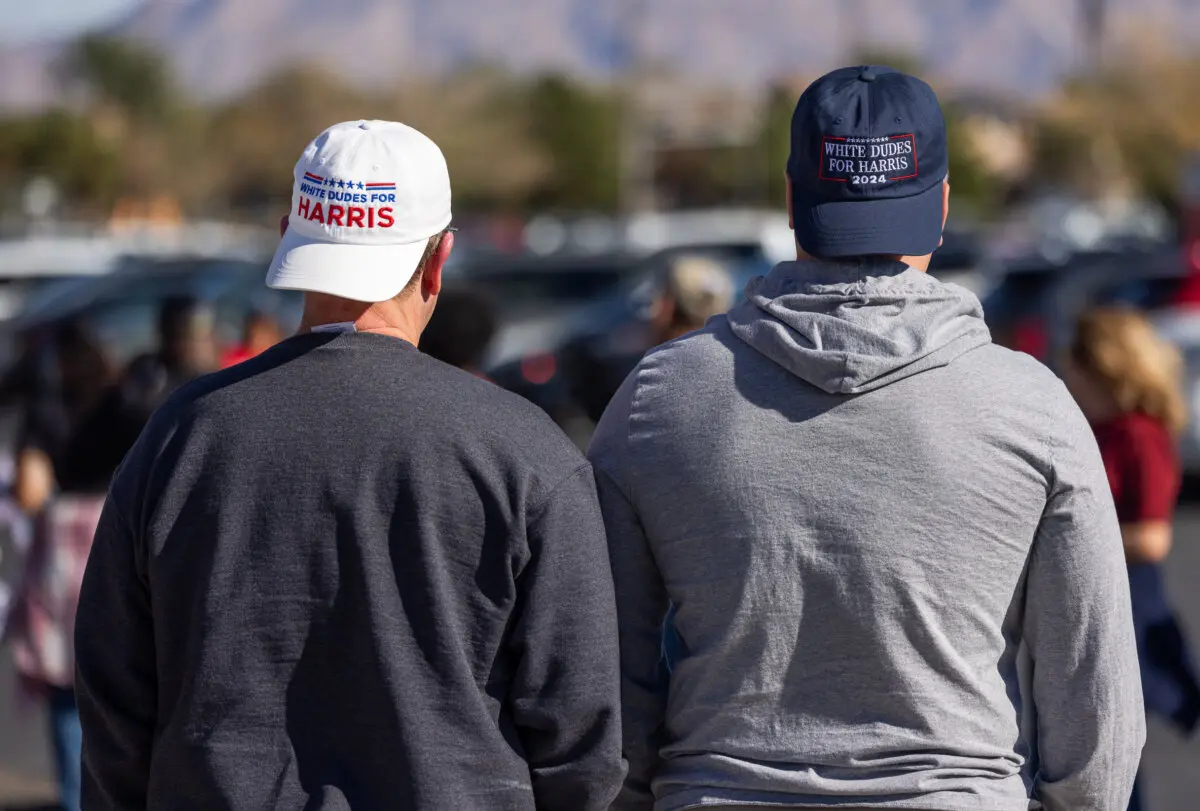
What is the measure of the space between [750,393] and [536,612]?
457mm

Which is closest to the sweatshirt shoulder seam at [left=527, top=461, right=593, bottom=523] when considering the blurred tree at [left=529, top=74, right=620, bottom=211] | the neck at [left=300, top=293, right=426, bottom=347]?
the neck at [left=300, top=293, right=426, bottom=347]

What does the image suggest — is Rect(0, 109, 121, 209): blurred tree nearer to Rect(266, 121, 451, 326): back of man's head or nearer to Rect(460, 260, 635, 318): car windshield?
Rect(460, 260, 635, 318): car windshield

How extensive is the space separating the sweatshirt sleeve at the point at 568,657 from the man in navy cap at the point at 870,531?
0.44 ft

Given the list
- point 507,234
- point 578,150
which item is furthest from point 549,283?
point 578,150

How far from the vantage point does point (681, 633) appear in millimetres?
2391

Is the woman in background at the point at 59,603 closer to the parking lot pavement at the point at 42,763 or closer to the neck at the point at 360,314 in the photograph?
the parking lot pavement at the point at 42,763

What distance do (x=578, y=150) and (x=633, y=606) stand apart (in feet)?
200

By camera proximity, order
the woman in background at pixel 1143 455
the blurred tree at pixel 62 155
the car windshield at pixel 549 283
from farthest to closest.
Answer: the blurred tree at pixel 62 155 → the car windshield at pixel 549 283 → the woman in background at pixel 1143 455

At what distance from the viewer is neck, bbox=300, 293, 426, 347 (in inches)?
90.5

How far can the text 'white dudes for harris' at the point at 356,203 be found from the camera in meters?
2.30

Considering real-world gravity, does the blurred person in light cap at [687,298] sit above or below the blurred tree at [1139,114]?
below

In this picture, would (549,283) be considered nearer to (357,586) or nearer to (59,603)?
(59,603)

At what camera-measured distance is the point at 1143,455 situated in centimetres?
460

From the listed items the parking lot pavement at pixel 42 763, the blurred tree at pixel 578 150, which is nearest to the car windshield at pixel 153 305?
the parking lot pavement at pixel 42 763
